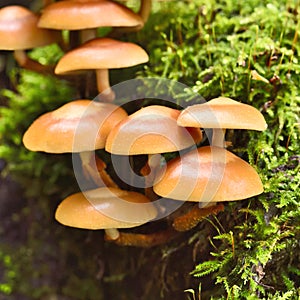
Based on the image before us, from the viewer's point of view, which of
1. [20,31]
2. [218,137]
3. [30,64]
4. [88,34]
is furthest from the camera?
[30,64]

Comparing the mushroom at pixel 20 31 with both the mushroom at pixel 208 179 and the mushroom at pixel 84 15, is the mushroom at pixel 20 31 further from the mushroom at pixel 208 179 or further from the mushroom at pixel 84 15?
the mushroom at pixel 208 179

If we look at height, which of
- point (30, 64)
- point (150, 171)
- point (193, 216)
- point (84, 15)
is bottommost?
point (193, 216)

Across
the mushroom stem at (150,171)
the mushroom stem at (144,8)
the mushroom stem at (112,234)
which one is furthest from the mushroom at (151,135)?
the mushroom stem at (144,8)

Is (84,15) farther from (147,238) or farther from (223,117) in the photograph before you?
(147,238)

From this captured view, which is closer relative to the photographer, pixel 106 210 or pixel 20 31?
pixel 106 210

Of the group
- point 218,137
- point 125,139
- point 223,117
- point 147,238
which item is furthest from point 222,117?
point 147,238

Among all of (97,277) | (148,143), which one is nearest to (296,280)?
(148,143)

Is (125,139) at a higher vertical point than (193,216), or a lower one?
higher
